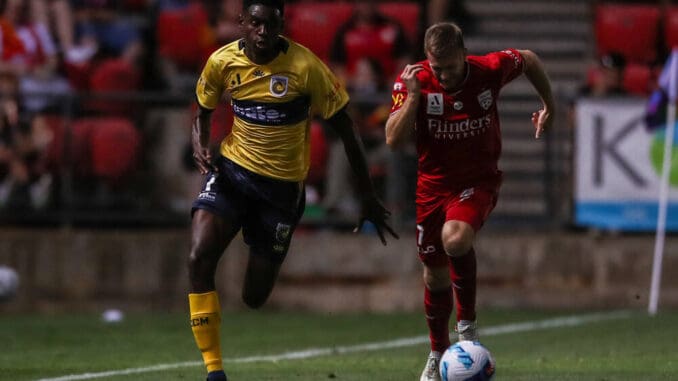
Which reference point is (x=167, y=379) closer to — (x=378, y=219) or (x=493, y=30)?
(x=378, y=219)

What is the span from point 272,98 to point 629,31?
34.5ft

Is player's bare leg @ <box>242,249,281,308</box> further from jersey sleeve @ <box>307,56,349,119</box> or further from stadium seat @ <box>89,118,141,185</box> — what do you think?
stadium seat @ <box>89,118,141,185</box>

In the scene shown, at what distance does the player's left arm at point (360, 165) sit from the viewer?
950 cm

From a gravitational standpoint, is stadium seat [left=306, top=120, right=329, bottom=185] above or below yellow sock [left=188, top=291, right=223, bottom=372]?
below

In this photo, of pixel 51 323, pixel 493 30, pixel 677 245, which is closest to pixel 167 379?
pixel 51 323

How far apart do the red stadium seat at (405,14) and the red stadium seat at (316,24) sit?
48 centimetres

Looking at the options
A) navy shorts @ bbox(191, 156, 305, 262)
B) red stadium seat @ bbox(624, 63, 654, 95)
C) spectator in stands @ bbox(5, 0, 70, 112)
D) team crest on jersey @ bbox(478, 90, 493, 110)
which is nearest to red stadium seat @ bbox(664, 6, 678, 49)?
red stadium seat @ bbox(624, 63, 654, 95)

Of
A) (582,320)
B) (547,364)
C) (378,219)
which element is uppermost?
(378,219)

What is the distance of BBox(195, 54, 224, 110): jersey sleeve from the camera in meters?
9.47

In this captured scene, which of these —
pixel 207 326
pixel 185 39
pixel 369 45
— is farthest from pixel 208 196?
pixel 185 39

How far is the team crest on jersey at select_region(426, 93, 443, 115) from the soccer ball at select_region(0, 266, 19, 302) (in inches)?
279

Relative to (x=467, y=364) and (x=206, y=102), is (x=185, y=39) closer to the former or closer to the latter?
(x=206, y=102)

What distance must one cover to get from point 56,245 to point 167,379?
21.6 feet

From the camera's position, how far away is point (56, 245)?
16031 mm
